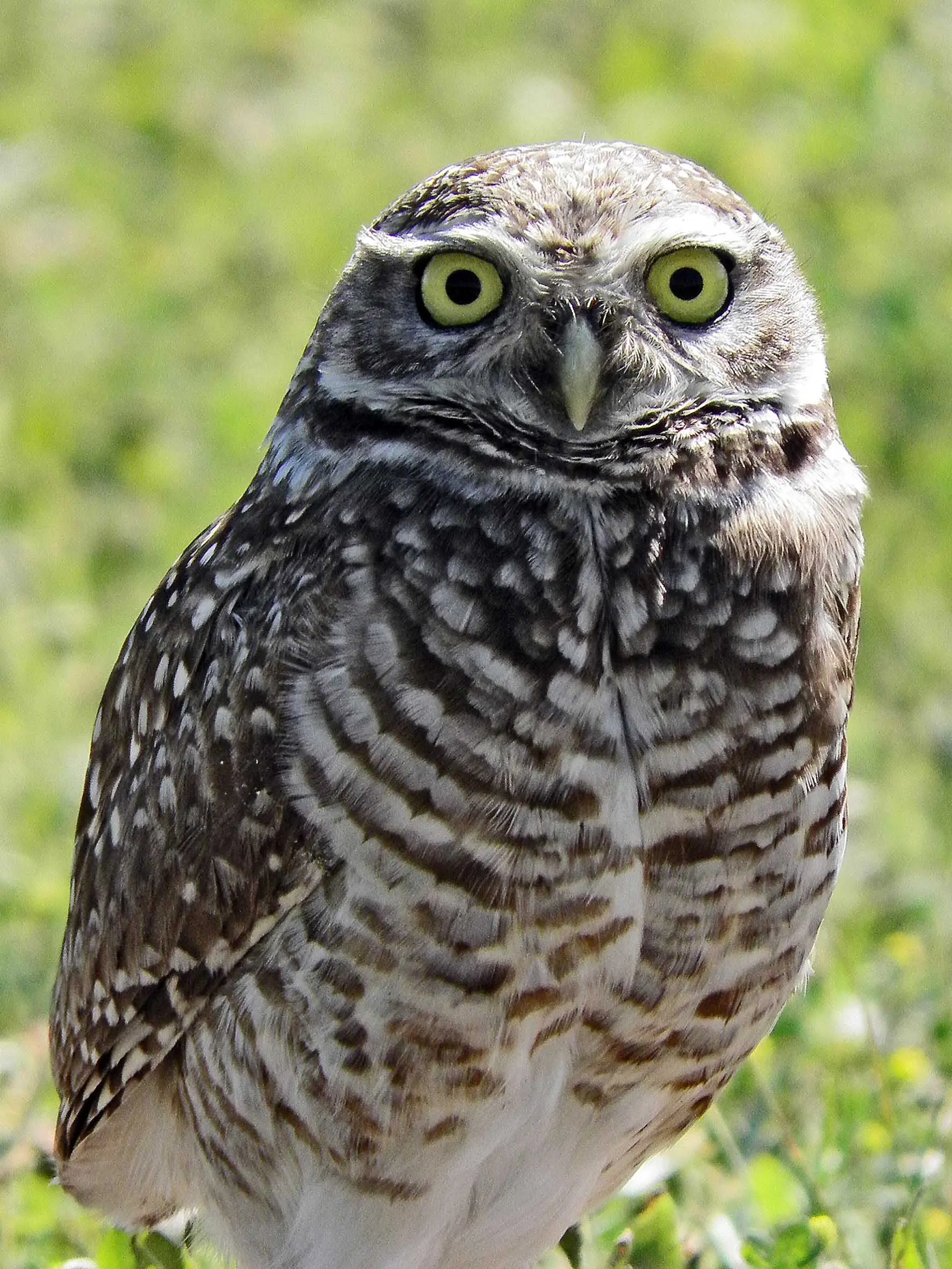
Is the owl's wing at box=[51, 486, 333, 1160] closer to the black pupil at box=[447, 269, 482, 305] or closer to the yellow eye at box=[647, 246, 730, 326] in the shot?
the black pupil at box=[447, 269, 482, 305]

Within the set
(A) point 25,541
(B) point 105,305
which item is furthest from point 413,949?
(B) point 105,305

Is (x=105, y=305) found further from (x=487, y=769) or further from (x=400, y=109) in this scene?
(x=487, y=769)

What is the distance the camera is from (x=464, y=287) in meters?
2.65

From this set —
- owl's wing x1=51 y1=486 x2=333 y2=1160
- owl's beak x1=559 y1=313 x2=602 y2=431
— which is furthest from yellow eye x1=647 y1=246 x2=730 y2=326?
owl's wing x1=51 y1=486 x2=333 y2=1160

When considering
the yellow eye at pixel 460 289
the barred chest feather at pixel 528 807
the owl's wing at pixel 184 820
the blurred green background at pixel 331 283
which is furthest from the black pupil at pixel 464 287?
the blurred green background at pixel 331 283

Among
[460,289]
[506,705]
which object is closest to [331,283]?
[460,289]

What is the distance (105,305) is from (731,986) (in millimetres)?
4751

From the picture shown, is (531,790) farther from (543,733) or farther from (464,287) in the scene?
(464,287)

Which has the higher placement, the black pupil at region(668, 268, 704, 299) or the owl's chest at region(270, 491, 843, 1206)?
the black pupil at region(668, 268, 704, 299)

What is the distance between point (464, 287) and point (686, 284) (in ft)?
1.01

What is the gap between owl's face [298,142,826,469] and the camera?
2598 mm

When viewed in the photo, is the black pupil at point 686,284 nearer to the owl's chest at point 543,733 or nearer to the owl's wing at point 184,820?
the owl's chest at point 543,733

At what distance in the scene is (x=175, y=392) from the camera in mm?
6383

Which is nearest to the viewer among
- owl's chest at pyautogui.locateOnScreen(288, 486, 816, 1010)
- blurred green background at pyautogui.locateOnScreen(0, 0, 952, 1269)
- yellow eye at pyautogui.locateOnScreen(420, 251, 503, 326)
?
owl's chest at pyautogui.locateOnScreen(288, 486, 816, 1010)
